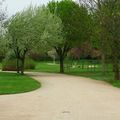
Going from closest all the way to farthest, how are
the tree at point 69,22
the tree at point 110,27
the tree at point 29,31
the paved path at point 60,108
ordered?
the paved path at point 60,108, the tree at point 110,27, the tree at point 29,31, the tree at point 69,22

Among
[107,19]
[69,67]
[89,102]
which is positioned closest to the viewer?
[89,102]

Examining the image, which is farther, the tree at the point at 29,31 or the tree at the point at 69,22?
the tree at the point at 69,22

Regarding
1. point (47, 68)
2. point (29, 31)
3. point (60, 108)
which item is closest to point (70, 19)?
point (29, 31)

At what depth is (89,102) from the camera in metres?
17.4

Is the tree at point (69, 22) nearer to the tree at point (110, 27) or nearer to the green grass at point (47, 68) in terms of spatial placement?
the green grass at point (47, 68)

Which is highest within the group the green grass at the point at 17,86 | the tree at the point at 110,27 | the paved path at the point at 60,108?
the tree at the point at 110,27

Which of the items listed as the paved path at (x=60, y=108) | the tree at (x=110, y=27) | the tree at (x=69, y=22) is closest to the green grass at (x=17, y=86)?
the paved path at (x=60, y=108)

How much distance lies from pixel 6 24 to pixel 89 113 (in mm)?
31837

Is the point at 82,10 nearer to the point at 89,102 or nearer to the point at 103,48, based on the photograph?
the point at 103,48

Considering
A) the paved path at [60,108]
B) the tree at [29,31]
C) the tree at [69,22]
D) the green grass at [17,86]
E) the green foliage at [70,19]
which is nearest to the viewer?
the paved path at [60,108]

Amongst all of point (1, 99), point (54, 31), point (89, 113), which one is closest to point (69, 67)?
point (54, 31)

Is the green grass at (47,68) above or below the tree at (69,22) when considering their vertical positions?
below

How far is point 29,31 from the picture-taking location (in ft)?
143

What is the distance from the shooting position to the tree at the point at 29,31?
43.4 meters
